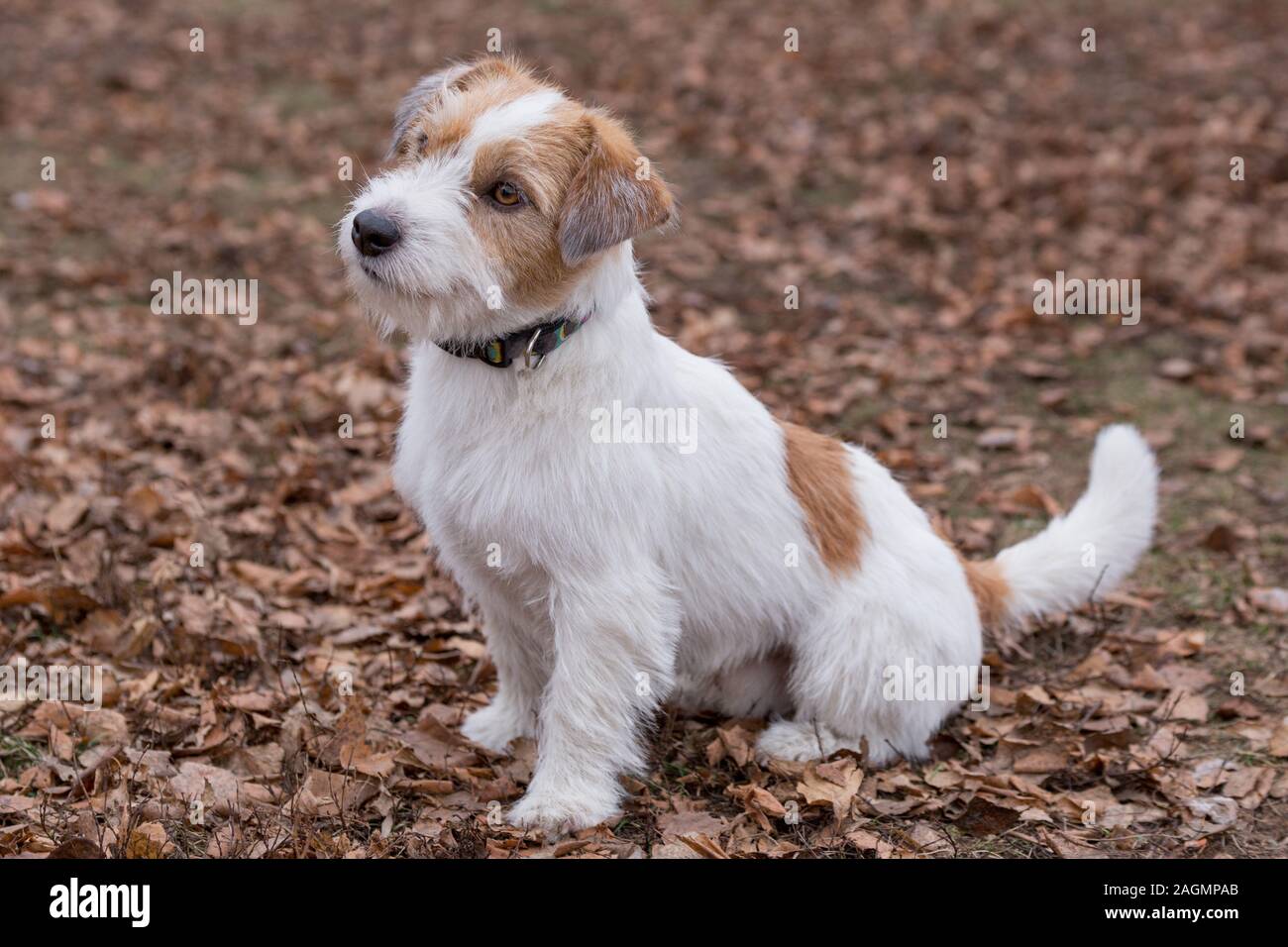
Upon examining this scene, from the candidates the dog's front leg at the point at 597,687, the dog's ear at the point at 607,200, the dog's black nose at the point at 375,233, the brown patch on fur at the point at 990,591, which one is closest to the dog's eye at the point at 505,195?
the dog's ear at the point at 607,200

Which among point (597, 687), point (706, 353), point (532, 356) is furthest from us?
point (706, 353)

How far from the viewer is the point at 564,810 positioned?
12.0ft

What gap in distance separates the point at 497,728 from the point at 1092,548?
2.11 m

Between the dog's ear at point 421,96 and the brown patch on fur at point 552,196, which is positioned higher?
the dog's ear at point 421,96

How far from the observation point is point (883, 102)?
11461 millimetres

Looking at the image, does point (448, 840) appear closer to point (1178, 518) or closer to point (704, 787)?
point (704, 787)

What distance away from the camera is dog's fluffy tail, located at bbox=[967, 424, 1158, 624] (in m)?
4.37

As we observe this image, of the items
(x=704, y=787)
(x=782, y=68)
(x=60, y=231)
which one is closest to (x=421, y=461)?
(x=704, y=787)

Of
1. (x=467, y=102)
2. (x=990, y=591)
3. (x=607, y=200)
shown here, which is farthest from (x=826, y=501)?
(x=467, y=102)

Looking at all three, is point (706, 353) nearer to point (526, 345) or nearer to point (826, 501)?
point (826, 501)

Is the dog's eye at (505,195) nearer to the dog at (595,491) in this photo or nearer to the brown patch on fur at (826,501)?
the dog at (595,491)

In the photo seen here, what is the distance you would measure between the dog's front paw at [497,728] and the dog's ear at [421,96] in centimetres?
182

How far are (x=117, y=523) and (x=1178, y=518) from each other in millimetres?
4636

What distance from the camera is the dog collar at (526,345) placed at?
11.4 ft
